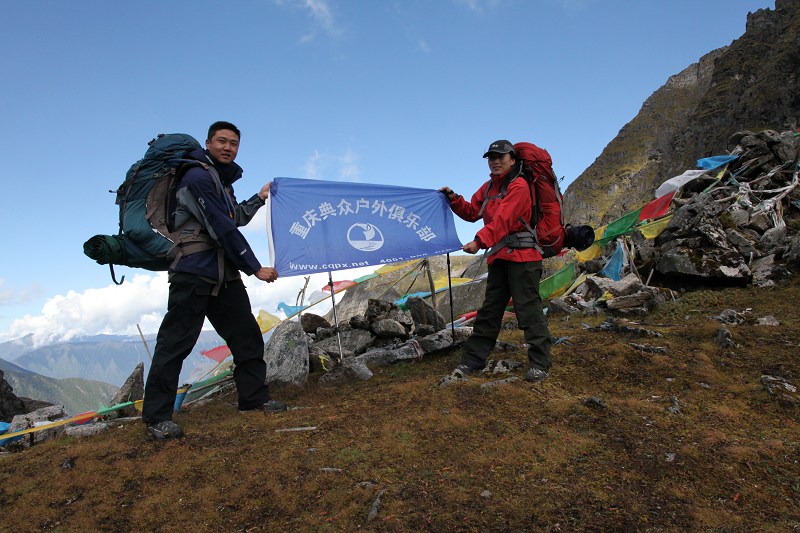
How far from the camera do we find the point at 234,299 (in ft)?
19.1

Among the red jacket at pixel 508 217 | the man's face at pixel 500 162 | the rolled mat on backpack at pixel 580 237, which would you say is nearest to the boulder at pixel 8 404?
the red jacket at pixel 508 217

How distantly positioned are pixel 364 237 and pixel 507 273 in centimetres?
238

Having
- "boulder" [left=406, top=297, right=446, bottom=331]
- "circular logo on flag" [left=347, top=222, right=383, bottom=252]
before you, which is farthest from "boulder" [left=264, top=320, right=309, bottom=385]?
"boulder" [left=406, top=297, right=446, bottom=331]

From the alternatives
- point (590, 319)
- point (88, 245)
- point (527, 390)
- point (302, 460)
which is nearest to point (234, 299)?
point (88, 245)

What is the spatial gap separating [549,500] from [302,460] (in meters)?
2.00

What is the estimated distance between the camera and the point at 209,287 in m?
5.35

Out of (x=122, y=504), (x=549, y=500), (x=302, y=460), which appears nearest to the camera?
(x=549, y=500)

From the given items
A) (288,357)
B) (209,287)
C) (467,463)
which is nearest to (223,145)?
(209,287)

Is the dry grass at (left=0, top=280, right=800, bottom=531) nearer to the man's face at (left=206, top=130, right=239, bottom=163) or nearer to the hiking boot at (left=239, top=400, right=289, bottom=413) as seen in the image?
the hiking boot at (left=239, top=400, right=289, bottom=413)

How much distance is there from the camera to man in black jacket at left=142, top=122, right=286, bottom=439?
508 centimetres

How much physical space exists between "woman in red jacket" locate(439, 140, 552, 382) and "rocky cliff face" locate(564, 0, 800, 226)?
62.1 feet

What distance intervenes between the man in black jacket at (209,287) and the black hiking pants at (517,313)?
275 centimetres

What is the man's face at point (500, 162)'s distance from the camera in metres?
6.30

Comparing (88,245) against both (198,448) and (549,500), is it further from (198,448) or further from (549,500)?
(549,500)
